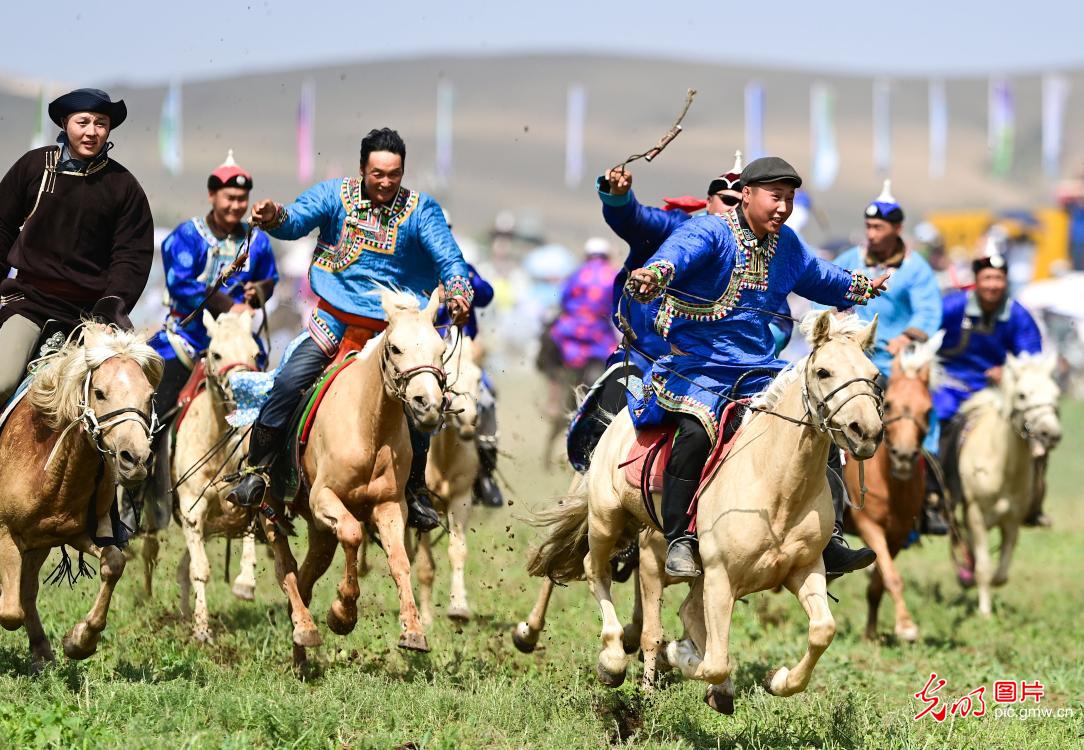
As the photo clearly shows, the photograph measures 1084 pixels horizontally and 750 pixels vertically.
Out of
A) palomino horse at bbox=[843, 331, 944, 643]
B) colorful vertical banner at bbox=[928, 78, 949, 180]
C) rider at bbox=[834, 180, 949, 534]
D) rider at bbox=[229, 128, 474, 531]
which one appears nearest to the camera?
rider at bbox=[229, 128, 474, 531]

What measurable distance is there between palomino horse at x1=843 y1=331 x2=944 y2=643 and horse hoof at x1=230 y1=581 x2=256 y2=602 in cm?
424

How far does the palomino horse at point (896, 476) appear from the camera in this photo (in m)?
11.4

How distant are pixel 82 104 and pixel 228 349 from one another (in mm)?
2501

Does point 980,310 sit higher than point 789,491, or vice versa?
point 980,310

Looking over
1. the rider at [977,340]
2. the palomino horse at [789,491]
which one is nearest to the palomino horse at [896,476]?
the rider at [977,340]

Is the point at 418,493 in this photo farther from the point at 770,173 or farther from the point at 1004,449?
the point at 1004,449

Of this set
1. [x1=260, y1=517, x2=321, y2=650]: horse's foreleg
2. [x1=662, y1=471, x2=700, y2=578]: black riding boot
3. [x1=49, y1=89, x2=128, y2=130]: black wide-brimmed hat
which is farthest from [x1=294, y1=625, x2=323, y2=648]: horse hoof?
[x1=49, y1=89, x2=128, y2=130]: black wide-brimmed hat

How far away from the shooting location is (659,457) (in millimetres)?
7832

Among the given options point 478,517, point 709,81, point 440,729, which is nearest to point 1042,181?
point 709,81

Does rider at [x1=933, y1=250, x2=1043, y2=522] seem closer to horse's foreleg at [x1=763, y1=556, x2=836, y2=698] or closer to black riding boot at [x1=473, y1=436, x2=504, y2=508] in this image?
black riding boot at [x1=473, y1=436, x2=504, y2=508]

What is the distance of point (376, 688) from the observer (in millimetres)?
7973

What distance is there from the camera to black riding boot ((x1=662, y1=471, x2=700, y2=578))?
7.44 m

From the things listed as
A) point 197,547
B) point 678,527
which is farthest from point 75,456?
point 678,527

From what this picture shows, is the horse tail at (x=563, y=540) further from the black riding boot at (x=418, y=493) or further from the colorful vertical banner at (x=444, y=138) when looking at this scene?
the colorful vertical banner at (x=444, y=138)
